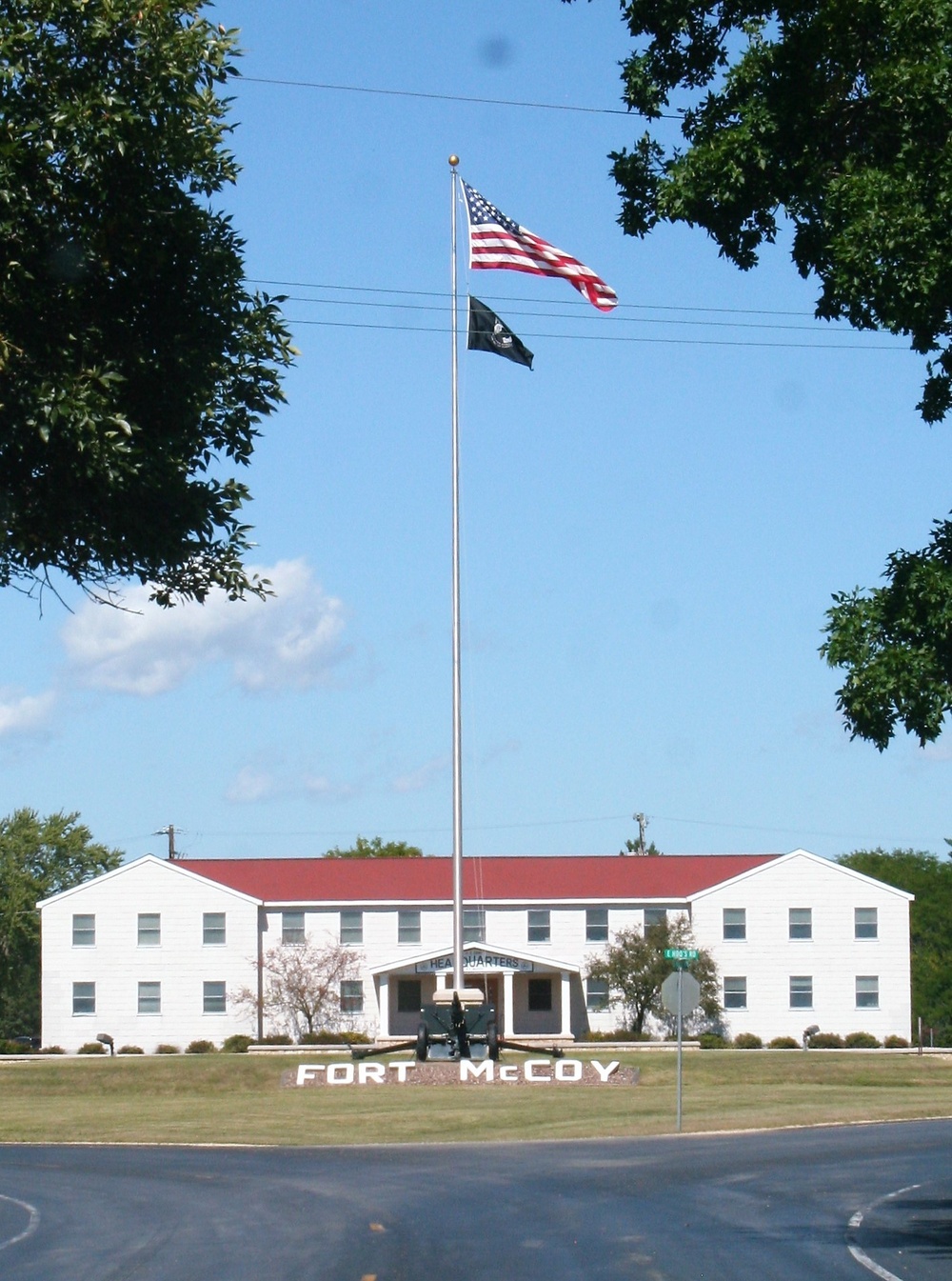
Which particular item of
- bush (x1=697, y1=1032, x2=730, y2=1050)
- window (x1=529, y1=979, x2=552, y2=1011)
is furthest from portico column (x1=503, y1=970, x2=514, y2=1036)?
bush (x1=697, y1=1032, x2=730, y2=1050)

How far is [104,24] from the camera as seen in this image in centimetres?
995

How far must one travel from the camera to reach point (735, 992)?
63.8 m

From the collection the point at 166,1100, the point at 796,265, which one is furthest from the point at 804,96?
the point at 166,1100

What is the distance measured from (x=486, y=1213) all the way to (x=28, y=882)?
78.2 m

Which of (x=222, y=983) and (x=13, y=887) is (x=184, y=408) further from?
(x=13, y=887)

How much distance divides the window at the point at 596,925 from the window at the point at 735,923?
15.7 feet

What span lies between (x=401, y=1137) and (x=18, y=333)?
842 inches

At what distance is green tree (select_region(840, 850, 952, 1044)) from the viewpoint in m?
99.1

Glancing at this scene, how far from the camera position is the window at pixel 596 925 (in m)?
65.8

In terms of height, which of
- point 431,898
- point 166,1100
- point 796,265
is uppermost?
point 796,265

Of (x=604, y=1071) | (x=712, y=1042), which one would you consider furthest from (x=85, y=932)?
(x=604, y=1071)

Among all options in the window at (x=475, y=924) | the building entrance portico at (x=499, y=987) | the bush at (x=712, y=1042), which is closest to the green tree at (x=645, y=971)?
the bush at (x=712, y=1042)

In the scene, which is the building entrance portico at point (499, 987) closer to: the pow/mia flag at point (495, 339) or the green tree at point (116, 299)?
the pow/mia flag at point (495, 339)

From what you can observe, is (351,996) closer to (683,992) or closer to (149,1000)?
(149,1000)
